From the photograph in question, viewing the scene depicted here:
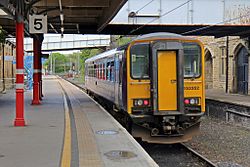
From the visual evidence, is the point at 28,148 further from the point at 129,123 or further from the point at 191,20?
the point at 191,20

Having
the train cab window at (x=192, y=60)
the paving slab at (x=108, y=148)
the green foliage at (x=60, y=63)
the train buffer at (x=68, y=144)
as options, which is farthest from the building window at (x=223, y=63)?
the green foliage at (x=60, y=63)

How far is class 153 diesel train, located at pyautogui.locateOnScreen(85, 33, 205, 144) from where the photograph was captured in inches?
431

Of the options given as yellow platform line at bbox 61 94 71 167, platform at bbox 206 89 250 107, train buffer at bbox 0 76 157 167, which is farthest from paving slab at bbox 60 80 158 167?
platform at bbox 206 89 250 107

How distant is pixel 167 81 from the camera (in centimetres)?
1101

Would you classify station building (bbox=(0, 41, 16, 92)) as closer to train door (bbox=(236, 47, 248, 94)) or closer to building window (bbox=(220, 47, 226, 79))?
building window (bbox=(220, 47, 226, 79))

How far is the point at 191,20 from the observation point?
23.7m

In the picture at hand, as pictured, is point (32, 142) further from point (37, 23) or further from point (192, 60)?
point (37, 23)

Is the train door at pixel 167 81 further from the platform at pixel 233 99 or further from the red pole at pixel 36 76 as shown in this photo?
the red pole at pixel 36 76

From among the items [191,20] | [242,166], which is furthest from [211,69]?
[242,166]

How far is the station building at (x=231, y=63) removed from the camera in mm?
28688

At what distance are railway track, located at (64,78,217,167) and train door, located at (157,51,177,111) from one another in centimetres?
126

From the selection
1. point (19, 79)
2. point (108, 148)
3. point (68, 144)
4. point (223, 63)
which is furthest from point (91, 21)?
point (108, 148)

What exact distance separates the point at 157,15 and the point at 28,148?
1625cm

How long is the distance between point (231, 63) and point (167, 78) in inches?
794
